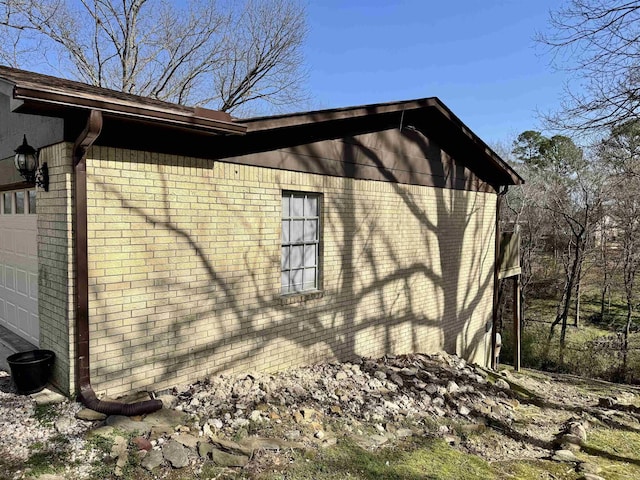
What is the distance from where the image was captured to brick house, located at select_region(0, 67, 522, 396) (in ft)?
15.6

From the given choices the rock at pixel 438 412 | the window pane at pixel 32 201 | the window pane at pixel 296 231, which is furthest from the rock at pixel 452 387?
the window pane at pixel 32 201

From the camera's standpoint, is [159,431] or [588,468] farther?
[588,468]

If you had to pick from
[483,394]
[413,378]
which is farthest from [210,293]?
[483,394]

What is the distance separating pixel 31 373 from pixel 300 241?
13.3ft

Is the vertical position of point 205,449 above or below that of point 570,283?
above

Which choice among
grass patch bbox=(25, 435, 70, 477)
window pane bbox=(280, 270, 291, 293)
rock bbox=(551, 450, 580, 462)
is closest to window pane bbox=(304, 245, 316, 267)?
window pane bbox=(280, 270, 291, 293)

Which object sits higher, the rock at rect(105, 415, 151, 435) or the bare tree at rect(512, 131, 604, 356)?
the bare tree at rect(512, 131, 604, 356)

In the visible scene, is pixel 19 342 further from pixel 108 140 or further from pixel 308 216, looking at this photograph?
pixel 308 216

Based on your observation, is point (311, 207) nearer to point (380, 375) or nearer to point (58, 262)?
point (380, 375)

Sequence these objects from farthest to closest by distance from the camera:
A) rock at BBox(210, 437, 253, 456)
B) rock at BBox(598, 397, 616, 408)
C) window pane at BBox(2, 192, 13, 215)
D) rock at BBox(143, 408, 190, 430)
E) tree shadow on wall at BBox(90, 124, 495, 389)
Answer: rock at BBox(598, 397, 616, 408) < window pane at BBox(2, 192, 13, 215) < tree shadow on wall at BBox(90, 124, 495, 389) < rock at BBox(143, 408, 190, 430) < rock at BBox(210, 437, 253, 456)

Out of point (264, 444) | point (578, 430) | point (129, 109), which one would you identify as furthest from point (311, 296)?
point (578, 430)

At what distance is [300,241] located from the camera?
7.21 meters

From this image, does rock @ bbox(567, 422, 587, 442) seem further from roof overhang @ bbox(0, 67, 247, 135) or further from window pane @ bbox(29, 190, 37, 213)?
window pane @ bbox(29, 190, 37, 213)

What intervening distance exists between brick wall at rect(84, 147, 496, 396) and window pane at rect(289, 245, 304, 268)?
0.45 m
